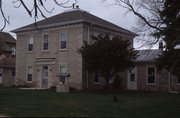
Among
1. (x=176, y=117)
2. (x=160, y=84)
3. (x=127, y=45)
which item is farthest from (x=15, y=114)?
(x=160, y=84)

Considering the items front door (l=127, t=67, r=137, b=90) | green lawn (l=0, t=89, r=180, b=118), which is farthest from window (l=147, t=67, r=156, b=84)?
green lawn (l=0, t=89, r=180, b=118)

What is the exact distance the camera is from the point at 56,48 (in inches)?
1328

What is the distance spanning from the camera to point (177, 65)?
586 inches

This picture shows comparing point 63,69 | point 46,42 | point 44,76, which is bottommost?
point 44,76

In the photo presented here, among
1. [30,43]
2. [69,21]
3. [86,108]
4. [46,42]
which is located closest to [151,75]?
[69,21]

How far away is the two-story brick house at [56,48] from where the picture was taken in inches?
1248

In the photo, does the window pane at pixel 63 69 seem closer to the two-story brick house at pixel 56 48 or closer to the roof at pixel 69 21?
the two-story brick house at pixel 56 48

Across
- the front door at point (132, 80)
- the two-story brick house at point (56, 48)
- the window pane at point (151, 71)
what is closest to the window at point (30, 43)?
the two-story brick house at point (56, 48)

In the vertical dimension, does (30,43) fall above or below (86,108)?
above

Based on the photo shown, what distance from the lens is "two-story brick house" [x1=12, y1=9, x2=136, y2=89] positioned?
31688mm

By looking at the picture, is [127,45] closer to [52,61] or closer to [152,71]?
[152,71]

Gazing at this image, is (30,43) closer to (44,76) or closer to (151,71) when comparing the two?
(44,76)

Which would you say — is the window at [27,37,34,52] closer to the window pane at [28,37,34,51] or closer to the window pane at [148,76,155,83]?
the window pane at [28,37,34,51]

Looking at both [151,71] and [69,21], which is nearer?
[69,21]
